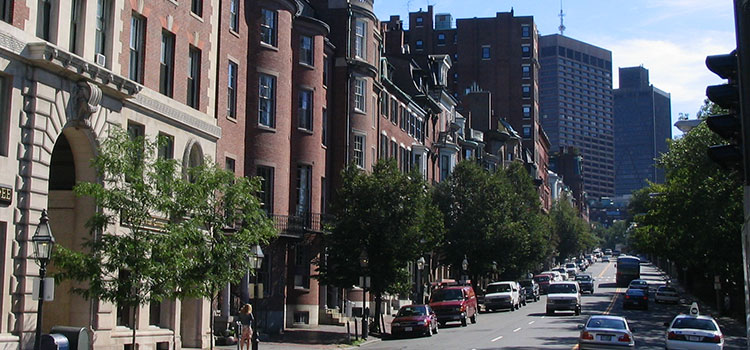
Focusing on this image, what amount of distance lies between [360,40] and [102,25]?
80.1 ft


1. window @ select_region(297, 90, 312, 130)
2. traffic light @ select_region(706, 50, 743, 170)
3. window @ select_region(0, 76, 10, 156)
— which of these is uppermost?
window @ select_region(297, 90, 312, 130)

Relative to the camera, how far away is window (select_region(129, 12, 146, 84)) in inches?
1038

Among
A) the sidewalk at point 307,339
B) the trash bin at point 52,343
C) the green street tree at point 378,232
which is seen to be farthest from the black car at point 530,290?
the trash bin at point 52,343

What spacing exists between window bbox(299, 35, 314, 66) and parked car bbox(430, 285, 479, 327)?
1355cm

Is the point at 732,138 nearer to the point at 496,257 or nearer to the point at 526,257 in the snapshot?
the point at 496,257

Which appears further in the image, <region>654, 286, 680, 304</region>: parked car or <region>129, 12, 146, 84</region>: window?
<region>654, 286, 680, 304</region>: parked car

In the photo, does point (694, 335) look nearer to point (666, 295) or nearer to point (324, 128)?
point (324, 128)

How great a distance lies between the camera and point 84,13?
76.6 feet

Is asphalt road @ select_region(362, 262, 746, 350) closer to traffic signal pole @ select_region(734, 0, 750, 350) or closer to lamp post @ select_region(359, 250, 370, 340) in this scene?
lamp post @ select_region(359, 250, 370, 340)

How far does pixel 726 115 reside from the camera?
9844mm

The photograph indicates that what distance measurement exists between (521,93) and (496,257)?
2760 inches

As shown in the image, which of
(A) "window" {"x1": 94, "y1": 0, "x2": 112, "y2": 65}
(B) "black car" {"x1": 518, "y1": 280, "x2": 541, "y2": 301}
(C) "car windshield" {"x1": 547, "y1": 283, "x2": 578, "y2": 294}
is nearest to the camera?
(A) "window" {"x1": 94, "y1": 0, "x2": 112, "y2": 65}

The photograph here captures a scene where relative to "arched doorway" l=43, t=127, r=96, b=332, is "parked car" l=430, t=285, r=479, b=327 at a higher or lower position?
lower

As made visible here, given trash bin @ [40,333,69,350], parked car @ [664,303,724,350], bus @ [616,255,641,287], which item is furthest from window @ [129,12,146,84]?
bus @ [616,255,641,287]
